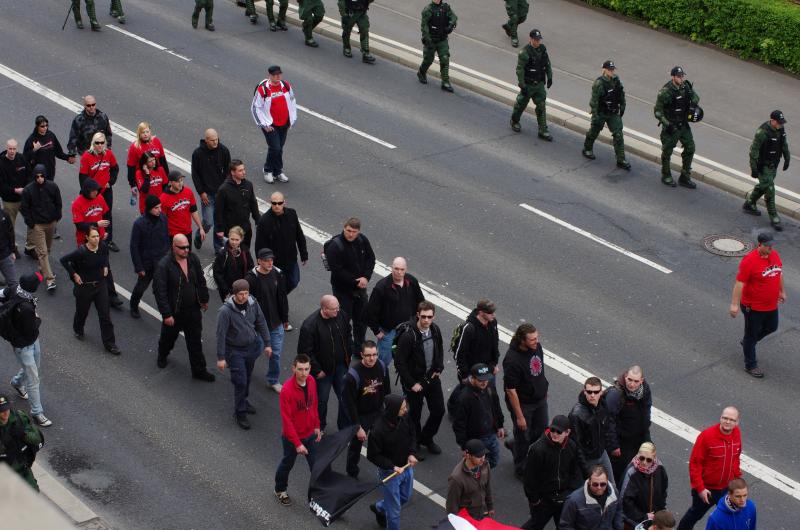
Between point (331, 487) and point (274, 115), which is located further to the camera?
point (274, 115)

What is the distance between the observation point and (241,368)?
11.1 metres

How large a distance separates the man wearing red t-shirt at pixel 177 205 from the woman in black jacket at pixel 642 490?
6.36 meters

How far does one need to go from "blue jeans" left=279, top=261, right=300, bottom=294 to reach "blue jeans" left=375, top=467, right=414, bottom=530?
365 centimetres

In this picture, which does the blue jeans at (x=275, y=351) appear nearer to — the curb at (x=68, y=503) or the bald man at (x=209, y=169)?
the curb at (x=68, y=503)

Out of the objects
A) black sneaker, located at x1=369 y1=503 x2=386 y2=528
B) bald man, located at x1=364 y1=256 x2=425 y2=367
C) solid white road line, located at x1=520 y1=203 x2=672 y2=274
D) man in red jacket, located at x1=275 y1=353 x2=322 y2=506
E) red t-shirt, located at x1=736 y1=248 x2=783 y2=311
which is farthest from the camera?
solid white road line, located at x1=520 y1=203 x2=672 y2=274

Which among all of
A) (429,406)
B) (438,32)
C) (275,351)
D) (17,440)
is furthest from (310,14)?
(17,440)

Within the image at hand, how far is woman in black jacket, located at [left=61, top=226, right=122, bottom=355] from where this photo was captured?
12047 mm

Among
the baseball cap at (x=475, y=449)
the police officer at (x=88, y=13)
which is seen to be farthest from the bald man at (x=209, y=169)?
the police officer at (x=88, y=13)

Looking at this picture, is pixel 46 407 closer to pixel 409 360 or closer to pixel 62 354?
pixel 62 354

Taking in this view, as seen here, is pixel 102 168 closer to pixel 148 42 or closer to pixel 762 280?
pixel 762 280

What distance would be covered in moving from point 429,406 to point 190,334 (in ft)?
8.67

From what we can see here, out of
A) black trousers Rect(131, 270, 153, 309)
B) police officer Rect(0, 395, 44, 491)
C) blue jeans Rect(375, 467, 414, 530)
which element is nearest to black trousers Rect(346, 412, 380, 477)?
blue jeans Rect(375, 467, 414, 530)

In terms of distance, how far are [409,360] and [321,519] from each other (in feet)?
5.77

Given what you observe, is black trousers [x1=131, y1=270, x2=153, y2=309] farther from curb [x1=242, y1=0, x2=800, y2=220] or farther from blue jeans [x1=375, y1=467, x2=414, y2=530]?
curb [x1=242, y1=0, x2=800, y2=220]
